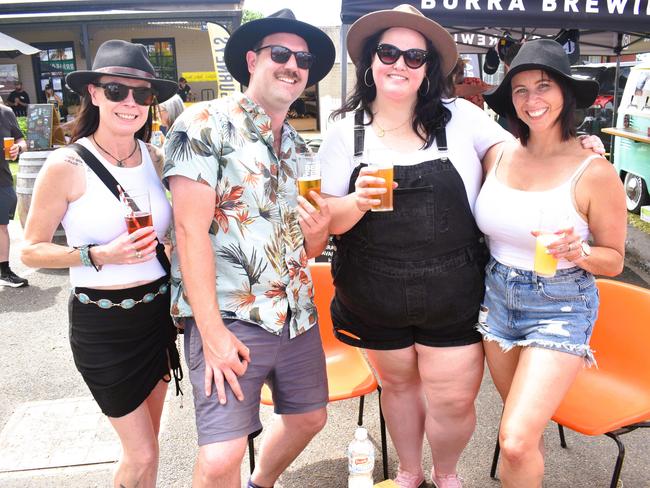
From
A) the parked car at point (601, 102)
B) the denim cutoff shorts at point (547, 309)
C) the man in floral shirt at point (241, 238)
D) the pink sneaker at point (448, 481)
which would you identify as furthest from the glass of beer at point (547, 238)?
the parked car at point (601, 102)

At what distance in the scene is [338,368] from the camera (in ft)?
10.3

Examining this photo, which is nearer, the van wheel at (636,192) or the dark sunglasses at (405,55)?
the dark sunglasses at (405,55)

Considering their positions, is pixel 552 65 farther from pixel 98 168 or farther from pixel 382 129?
pixel 98 168

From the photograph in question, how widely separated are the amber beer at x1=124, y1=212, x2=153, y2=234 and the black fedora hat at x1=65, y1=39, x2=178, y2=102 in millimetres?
551

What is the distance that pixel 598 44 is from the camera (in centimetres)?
1072

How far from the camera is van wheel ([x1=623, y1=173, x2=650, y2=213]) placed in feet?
29.5

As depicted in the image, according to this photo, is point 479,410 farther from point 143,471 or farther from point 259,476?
point 143,471

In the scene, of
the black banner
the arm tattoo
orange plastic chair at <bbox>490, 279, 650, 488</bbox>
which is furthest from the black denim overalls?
the black banner

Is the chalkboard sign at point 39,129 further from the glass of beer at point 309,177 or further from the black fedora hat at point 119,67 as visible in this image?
the glass of beer at point 309,177

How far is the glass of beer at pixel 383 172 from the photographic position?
7.00ft

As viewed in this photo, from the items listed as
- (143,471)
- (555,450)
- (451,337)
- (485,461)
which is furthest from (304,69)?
(555,450)

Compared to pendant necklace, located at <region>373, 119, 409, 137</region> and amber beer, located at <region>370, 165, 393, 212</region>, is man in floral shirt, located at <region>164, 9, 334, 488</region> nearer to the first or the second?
amber beer, located at <region>370, 165, 393, 212</region>

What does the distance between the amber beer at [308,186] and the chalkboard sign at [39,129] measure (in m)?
6.22

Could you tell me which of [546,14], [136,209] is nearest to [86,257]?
[136,209]
